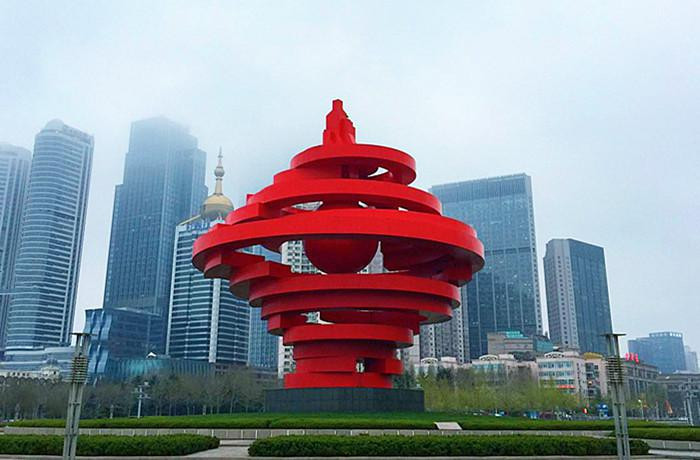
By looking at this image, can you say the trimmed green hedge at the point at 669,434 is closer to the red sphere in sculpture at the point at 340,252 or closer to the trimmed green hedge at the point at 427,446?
the trimmed green hedge at the point at 427,446

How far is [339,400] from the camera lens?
35719 mm

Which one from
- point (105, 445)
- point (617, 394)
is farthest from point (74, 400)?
point (617, 394)

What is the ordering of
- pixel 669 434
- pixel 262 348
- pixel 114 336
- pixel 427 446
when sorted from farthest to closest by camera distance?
pixel 262 348
pixel 114 336
pixel 669 434
pixel 427 446

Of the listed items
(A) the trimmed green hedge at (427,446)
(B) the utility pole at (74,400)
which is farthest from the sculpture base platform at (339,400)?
(B) the utility pole at (74,400)

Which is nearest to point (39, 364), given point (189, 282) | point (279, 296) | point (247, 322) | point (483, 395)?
point (189, 282)

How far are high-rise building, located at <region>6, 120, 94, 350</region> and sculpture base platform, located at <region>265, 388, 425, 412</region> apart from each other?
15864 cm

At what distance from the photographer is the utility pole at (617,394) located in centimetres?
1609

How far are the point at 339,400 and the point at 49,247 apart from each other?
6805 inches

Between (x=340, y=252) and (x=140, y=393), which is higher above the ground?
(x=340, y=252)

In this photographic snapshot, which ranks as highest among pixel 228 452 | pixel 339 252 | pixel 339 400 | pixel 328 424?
pixel 339 252

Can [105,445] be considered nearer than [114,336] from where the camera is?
Yes

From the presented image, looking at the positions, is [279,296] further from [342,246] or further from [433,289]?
[433,289]

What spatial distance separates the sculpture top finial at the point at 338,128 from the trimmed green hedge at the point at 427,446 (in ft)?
76.4

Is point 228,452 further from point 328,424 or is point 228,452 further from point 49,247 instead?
point 49,247
